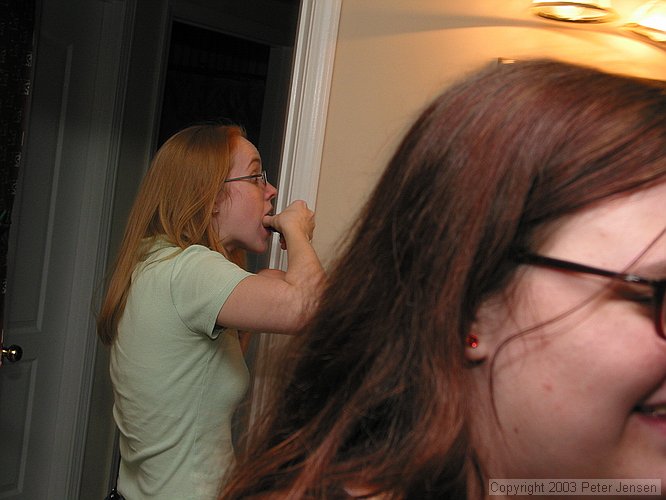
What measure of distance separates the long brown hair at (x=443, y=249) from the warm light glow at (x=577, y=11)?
82cm

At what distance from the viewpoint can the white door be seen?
2652mm

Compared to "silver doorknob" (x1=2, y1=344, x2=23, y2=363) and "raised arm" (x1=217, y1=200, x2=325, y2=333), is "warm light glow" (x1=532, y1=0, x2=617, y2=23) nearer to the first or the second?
"raised arm" (x1=217, y1=200, x2=325, y2=333)

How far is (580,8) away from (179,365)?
97 centimetres

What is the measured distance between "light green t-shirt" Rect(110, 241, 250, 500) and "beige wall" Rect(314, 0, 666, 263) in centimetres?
29

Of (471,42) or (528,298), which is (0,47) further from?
(528,298)

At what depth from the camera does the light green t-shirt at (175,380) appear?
147cm

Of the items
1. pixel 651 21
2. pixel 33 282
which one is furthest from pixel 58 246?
pixel 651 21

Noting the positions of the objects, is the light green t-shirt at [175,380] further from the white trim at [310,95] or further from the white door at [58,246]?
the white door at [58,246]

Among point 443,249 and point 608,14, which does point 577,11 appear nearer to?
point 608,14

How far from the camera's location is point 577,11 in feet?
4.52

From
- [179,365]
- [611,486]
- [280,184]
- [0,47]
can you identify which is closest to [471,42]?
[280,184]

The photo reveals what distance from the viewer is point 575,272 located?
0.54m

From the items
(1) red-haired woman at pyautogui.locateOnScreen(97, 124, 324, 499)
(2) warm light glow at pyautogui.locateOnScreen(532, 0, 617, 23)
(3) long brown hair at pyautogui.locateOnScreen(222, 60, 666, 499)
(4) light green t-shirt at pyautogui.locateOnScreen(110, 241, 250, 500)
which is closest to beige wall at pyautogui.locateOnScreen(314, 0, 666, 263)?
(2) warm light glow at pyautogui.locateOnScreen(532, 0, 617, 23)

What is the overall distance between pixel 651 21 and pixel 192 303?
3.02 ft
